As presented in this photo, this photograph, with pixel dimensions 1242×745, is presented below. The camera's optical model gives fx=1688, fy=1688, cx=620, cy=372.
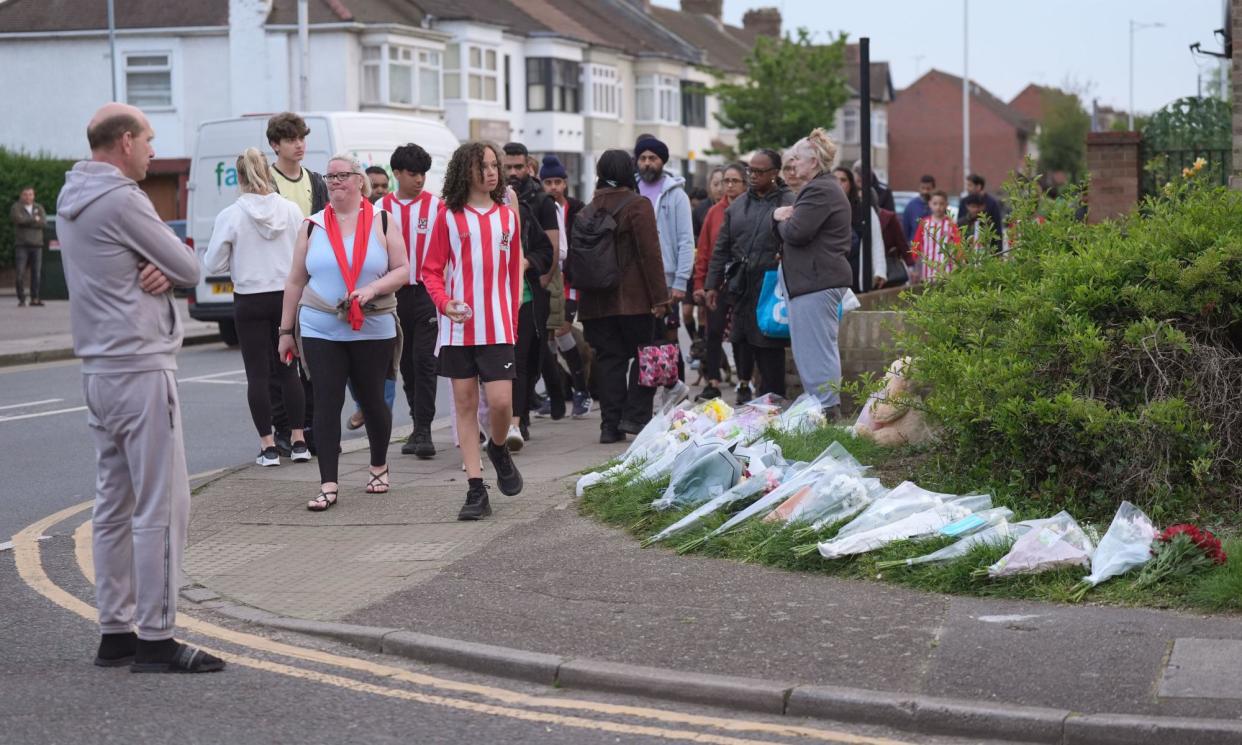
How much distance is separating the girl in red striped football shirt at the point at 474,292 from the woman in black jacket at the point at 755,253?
351 centimetres

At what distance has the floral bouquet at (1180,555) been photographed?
6.42m

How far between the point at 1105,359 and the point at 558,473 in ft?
11.5

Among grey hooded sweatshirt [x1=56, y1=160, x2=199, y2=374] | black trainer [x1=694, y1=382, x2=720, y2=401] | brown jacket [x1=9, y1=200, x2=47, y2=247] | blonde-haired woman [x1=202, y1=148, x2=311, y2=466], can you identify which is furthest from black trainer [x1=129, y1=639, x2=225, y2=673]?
brown jacket [x1=9, y1=200, x2=47, y2=247]

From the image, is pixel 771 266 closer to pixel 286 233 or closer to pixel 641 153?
pixel 641 153

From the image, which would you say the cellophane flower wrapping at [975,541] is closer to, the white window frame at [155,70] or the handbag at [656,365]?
the handbag at [656,365]

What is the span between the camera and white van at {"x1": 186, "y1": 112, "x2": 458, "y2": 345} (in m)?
20.4

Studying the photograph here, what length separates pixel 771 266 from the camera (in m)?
11.8

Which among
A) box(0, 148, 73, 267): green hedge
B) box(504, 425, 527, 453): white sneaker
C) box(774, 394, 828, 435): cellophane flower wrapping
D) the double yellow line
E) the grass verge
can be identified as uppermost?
box(0, 148, 73, 267): green hedge

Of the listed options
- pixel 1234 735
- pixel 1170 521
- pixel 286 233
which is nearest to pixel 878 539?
pixel 1170 521

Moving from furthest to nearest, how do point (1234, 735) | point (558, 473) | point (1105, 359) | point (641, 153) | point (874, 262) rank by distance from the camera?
point (874, 262)
point (641, 153)
point (558, 473)
point (1105, 359)
point (1234, 735)

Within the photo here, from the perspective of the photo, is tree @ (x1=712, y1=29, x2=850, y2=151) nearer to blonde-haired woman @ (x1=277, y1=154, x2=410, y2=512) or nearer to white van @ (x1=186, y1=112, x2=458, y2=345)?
white van @ (x1=186, y1=112, x2=458, y2=345)

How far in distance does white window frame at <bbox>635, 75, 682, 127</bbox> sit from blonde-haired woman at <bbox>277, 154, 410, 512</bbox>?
59.8m

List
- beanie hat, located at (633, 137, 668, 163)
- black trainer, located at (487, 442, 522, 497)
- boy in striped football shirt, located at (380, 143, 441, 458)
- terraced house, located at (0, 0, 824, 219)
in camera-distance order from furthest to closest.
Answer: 1. terraced house, located at (0, 0, 824, 219)
2. beanie hat, located at (633, 137, 668, 163)
3. boy in striped football shirt, located at (380, 143, 441, 458)
4. black trainer, located at (487, 442, 522, 497)

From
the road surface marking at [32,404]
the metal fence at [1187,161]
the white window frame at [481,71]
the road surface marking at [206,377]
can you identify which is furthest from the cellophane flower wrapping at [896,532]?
the white window frame at [481,71]
